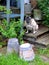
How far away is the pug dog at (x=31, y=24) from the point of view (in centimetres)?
607

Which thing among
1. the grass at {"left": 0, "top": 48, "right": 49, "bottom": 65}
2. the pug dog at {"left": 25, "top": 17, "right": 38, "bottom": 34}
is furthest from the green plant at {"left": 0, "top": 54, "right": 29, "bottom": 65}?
the pug dog at {"left": 25, "top": 17, "right": 38, "bottom": 34}

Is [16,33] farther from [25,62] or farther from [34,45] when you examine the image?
[25,62]

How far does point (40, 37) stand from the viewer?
20.1 feet

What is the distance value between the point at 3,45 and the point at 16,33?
49 centimetres

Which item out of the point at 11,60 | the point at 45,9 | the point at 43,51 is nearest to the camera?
the point at 11,60

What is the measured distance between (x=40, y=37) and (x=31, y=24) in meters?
→ 0.44

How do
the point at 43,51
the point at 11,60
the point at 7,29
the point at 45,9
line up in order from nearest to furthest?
the point at 11,60 < the point at 43,51 < the point at 7,29 < the point at 45,9

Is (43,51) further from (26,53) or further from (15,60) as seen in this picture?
(15,60)

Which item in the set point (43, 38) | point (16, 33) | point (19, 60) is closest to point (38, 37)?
point (43, 38)

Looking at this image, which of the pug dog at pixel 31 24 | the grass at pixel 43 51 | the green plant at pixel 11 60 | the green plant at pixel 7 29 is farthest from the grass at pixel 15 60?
the pug dog at pixel 31 24

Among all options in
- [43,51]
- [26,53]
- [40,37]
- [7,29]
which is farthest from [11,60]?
[40,37]

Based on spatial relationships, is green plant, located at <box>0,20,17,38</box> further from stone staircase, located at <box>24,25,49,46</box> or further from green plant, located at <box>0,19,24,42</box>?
stone staircase, located at <box>24,25,49,46</box>

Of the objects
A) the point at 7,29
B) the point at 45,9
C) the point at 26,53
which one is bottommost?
the point at 26,53

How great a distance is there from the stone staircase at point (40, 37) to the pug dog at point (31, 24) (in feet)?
0.48
